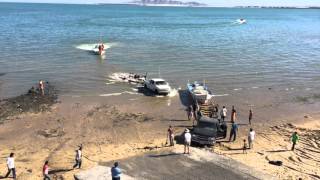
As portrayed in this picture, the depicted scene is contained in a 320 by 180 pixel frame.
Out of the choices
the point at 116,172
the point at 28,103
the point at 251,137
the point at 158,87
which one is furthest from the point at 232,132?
the point at 28,103

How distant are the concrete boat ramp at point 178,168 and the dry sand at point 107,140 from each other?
1.20 meters

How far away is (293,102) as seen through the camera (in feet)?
123

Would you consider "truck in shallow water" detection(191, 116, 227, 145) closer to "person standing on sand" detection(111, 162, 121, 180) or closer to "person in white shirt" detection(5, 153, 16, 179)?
"person standing on sand" detection(111, 162, 121, 180)

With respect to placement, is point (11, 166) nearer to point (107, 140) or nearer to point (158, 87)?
point (107, 140)

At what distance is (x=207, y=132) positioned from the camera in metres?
25.8

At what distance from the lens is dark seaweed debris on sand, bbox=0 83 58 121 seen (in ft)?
108

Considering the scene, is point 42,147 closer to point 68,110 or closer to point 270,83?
point 68,110

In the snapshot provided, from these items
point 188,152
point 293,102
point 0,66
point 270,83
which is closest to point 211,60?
point 270,83

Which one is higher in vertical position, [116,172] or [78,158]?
[116,172]

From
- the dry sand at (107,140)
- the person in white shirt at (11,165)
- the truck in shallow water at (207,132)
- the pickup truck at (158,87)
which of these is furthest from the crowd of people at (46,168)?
the pickup truck at (158,87)

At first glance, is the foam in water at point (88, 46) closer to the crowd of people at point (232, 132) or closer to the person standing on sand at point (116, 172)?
the crowd of people at point (232, 132)

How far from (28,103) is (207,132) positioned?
54.2ft

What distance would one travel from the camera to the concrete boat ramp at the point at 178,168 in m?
20.3

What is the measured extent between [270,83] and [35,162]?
28349 millimetres
